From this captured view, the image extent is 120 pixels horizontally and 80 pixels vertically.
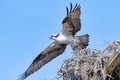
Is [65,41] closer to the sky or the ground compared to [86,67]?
closer to the sky

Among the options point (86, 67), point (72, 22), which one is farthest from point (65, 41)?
point (86, 67)

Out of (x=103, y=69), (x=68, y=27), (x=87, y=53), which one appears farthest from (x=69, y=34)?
(x=103, y=69)

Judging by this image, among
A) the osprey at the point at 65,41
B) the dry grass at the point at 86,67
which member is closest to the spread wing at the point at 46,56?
the osprey at the point at 65,41

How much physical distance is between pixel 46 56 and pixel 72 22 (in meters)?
0.86

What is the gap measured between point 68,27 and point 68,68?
2.42 meters

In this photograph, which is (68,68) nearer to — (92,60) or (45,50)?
(92,60)

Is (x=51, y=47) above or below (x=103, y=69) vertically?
above

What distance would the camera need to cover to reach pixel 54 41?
10094 mm

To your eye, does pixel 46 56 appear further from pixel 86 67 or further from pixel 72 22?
pixel 86 67

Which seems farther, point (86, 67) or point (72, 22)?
point (72, 22)

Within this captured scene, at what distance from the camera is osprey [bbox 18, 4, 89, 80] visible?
965cm

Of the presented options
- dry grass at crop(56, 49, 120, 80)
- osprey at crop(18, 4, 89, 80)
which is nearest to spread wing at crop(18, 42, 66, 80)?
osprey at crop(18, 4, 89, 80)

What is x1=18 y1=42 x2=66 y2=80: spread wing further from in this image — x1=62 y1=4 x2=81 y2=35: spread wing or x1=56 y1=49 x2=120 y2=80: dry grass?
x1=56 y1=49 x2=120 y2=80: dry grass

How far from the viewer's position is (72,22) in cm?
977
